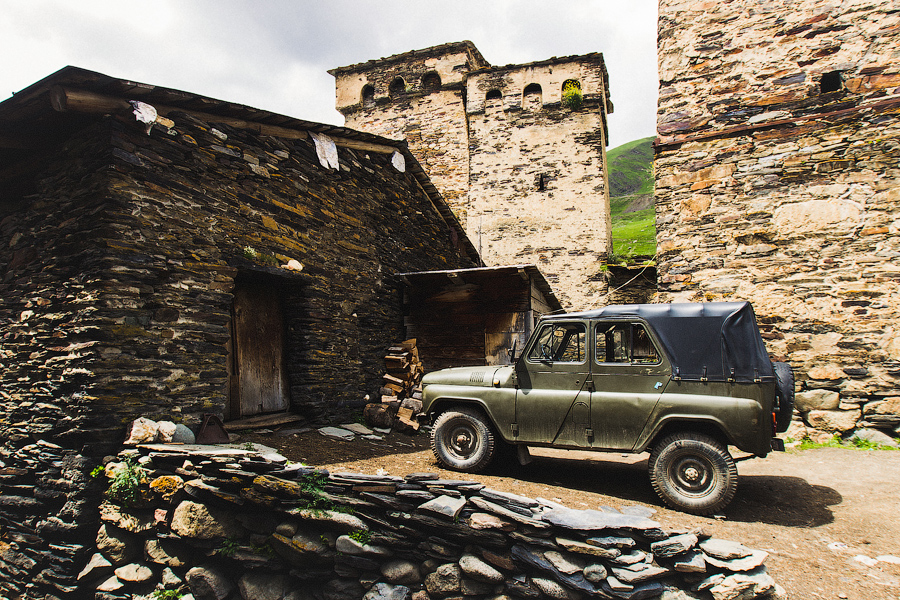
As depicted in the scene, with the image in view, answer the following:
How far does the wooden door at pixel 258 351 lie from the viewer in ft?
20.2

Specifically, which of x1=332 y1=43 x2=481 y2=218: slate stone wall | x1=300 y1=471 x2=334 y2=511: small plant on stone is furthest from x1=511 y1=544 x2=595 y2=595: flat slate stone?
x1=332 y1=43 x2=481 y2=218: slate stone wall

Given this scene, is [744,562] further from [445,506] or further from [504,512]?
[445,506]

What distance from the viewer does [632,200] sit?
2194 inches

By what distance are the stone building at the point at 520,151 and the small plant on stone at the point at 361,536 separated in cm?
1138

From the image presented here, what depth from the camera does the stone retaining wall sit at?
3006mm

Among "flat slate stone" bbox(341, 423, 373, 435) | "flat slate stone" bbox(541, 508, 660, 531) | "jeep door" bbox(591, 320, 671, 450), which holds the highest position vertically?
"jeep door" bbox(591, 320, 671, 450)

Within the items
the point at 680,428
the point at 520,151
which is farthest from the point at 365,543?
the point at 520,151

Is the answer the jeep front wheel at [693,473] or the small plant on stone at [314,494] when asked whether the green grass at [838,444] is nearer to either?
the jeep front wheel at [693,473]

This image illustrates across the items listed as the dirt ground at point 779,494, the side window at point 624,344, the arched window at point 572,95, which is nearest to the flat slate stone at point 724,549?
the dirt ground at point 779,494

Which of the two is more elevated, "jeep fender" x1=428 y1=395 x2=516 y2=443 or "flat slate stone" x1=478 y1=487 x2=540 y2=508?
"jeep fender" x1=428 y1=395 x2=516 y2=443

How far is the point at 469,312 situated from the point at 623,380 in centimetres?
468

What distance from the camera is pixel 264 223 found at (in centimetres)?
611

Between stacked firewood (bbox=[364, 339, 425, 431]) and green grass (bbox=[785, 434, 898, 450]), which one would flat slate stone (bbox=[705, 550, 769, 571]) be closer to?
green grass (bbox=[785, 434, 898, 450])

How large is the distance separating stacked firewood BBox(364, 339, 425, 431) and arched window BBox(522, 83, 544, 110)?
11.0 metres
